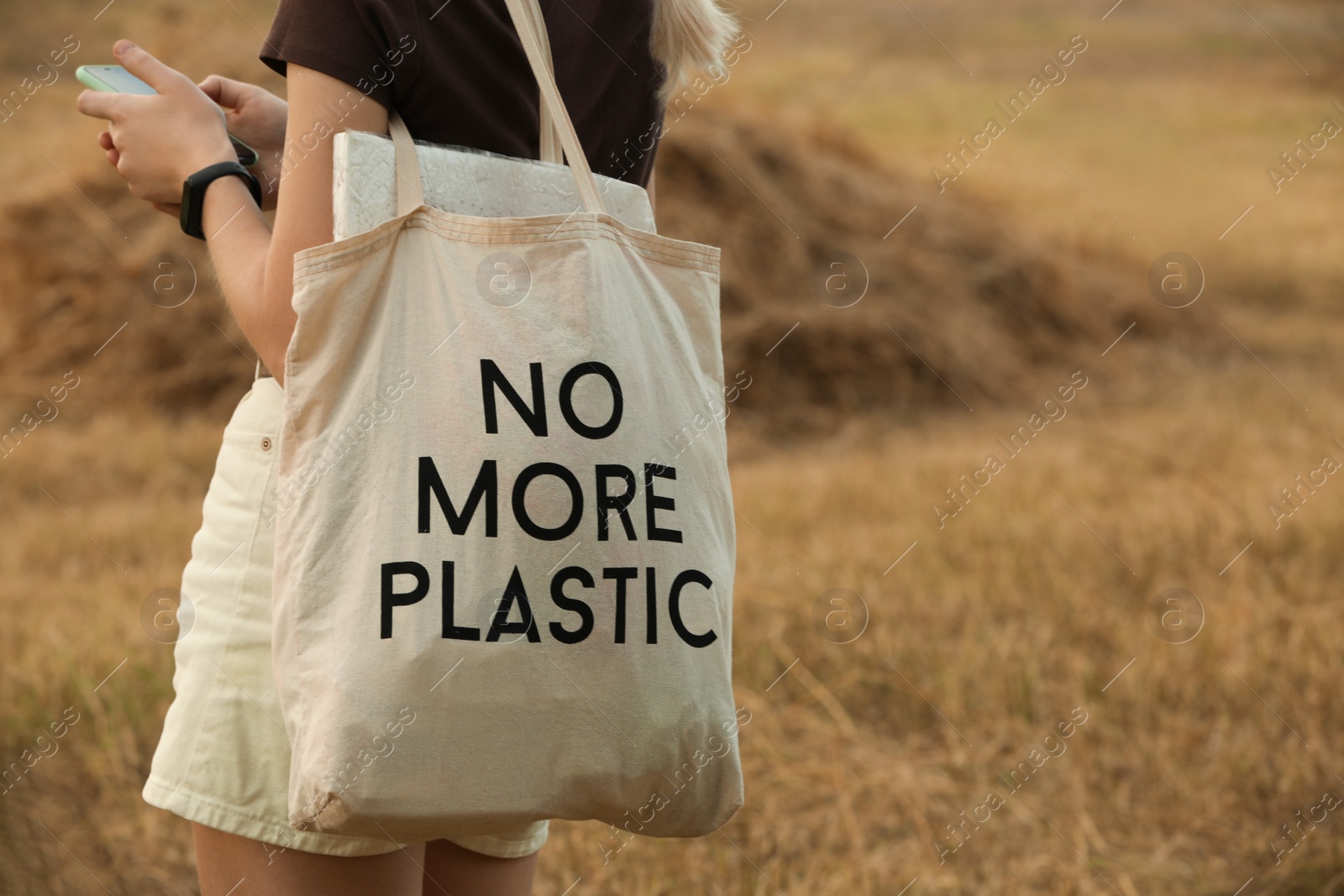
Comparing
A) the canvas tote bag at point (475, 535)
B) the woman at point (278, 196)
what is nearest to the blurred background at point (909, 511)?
the woman at point (278, 196)

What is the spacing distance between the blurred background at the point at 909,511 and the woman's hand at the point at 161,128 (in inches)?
65.7

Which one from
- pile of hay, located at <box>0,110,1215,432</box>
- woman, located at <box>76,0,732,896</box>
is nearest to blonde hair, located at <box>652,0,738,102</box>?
woman, located at <box>76,0,732,896</box>

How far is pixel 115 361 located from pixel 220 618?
19.7ft

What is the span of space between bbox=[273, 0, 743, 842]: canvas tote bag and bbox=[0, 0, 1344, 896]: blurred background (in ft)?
4.81

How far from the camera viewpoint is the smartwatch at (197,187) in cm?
106

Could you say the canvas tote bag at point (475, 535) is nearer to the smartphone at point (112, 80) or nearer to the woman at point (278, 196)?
the woman at point (278, 196)

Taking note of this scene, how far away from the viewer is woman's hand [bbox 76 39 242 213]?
42.9 inches

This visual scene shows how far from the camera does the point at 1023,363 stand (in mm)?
7586

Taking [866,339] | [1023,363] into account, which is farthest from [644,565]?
[1023,363]

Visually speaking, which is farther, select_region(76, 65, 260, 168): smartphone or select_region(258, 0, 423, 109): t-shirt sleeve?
select_region(76, 65, 260, 168): smartphone

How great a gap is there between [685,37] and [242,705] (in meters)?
0.78

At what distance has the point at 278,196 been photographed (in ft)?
3.58

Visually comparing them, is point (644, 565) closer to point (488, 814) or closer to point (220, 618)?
point (488, 814)

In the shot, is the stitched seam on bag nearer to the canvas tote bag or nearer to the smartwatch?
the canvas tote bag
